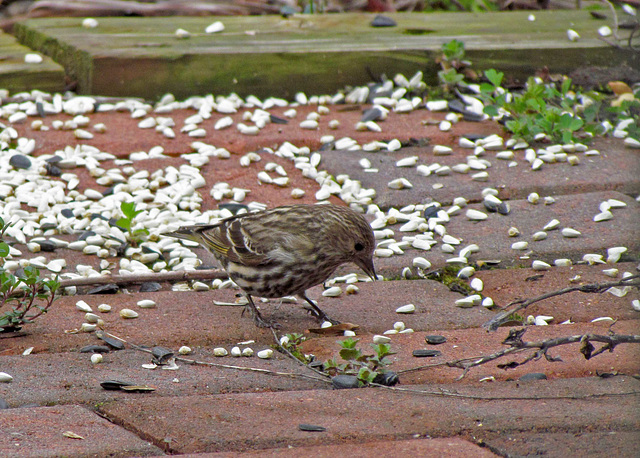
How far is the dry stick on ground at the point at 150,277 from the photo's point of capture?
12.6 ft

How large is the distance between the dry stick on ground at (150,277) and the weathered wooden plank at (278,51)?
Answer: 7.63 ft

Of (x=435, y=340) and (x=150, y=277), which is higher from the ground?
(x=435, y=340)

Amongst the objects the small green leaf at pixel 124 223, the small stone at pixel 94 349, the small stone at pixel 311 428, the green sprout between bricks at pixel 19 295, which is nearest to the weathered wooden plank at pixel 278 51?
the small green leaf at pixel 124 223

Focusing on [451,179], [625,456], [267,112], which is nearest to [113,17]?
[267,112]

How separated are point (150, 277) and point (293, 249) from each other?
62 centimetres

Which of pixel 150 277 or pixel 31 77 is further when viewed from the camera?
pixel 31 77

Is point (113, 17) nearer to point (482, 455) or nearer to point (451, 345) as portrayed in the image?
point (451, 345)

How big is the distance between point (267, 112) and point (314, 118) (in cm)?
34

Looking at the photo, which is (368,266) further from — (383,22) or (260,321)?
(383,22)

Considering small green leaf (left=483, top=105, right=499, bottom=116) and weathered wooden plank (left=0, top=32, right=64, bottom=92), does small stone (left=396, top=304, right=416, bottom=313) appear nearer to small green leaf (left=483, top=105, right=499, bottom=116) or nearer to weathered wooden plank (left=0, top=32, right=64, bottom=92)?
small green leaf (left=483, top=105, right=499, bottom=116)

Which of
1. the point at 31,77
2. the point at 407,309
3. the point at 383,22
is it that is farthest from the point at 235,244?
the point at 383,22

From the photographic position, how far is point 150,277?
4.00m

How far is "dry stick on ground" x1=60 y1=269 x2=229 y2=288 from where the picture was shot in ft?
12.6

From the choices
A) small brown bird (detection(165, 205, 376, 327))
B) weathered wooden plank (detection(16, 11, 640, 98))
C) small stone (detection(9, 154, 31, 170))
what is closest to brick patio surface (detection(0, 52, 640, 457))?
small brown bird (detection(165, 205, 376, 327))
